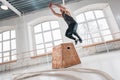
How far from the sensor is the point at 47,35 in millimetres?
5516

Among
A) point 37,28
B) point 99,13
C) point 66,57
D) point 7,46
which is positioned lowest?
point 66,57

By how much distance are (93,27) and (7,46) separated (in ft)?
13.5

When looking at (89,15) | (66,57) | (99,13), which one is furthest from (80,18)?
(66,57)

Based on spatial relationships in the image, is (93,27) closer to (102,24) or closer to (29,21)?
(102,24)

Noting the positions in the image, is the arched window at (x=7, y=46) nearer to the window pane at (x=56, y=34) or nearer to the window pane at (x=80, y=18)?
the window pane at (x=56, y=34)

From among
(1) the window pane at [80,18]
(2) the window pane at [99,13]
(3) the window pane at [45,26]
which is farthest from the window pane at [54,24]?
(2) the window pane at [99,13]

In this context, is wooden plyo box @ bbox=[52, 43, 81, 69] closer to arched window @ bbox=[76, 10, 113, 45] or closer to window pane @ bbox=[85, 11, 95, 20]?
arched window @ bbox=[76, 10, 113, 45]

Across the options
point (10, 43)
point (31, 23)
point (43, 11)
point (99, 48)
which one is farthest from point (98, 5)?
point (10, 43)

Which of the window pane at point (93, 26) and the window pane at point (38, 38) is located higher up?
the window pane at point (93, 26)

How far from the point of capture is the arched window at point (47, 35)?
5.26 metres

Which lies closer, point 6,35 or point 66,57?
point 66,57

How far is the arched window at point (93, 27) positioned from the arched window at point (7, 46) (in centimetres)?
314

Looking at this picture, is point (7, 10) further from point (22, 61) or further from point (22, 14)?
point (22, 61)

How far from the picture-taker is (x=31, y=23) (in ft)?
18.0
